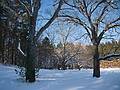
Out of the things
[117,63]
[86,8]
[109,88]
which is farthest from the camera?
[117,63]

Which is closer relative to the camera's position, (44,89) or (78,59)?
(44,89)

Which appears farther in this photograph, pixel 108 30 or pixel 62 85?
pixel 108 30

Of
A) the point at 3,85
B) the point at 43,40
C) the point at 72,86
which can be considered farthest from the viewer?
the point at 43,40

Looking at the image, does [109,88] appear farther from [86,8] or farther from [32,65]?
[86,8]

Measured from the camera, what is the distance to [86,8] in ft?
73.2

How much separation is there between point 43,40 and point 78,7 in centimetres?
3972

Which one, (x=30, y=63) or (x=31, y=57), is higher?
(x=31, y=57)

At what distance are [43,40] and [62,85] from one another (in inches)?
1846

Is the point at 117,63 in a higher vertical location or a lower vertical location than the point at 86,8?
lower

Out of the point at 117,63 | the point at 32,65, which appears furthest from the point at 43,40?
the point at 32,65

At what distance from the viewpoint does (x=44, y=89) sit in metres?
14.9

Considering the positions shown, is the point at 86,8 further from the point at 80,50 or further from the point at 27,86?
the point at 80,50

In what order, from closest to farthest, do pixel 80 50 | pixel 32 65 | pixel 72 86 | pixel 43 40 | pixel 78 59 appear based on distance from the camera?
pixel 72 86
pixel 32 65
pixel 43 40
pixel 80 50
pixel 78 59

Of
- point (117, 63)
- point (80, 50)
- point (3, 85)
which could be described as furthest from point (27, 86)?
point (80, 50)
